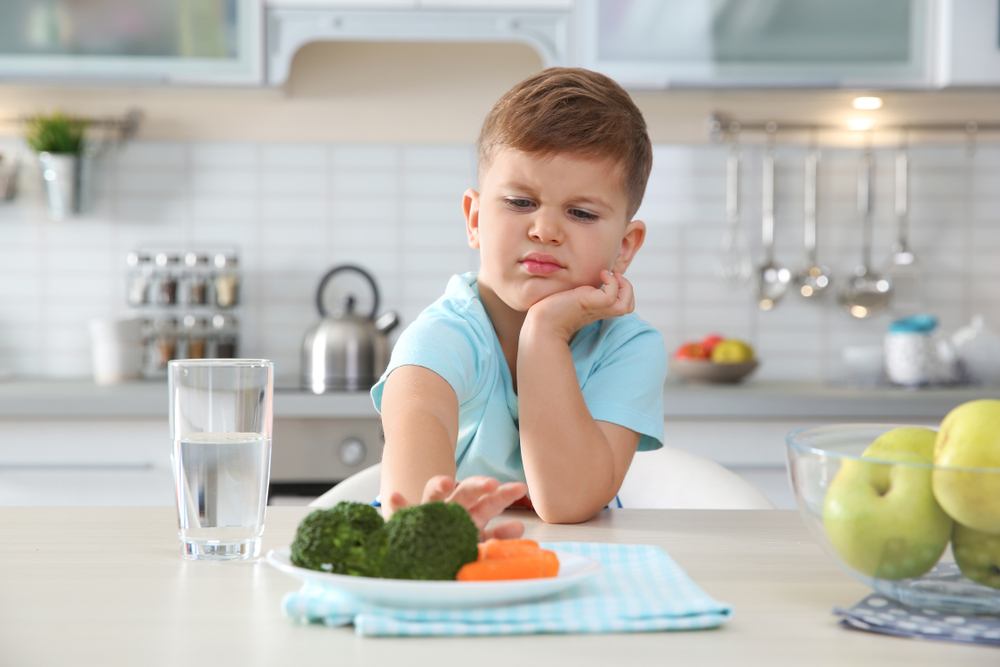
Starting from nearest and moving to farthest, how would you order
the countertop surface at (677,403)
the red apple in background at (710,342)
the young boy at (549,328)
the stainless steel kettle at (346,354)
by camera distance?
the young boy at (549,328), the countertop surface at (677,403), the stainless steel kettle at (346,354), the red apple in background at (710,342)

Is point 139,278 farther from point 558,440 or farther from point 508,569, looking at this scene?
point 508,569

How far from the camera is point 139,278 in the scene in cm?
237

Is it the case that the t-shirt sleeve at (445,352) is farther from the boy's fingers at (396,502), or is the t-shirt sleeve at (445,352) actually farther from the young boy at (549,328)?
the boy's fingers at (396,502)

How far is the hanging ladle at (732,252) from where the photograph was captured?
98.7 inches

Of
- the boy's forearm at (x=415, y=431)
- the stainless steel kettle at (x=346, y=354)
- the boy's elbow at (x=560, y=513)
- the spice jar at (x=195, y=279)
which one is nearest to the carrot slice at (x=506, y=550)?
the boy's forearm at (x=415, y=431)

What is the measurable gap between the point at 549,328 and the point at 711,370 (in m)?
1.37

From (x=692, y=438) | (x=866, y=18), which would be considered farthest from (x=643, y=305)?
(x=866, y=18)

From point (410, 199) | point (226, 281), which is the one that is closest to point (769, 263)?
point (410, 199)

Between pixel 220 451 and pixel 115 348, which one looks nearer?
pixel 220 451

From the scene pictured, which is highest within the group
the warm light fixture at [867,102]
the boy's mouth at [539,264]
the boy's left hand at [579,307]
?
the warm light fixture at [867,102]

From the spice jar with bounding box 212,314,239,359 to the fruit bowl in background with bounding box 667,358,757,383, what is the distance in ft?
3.51

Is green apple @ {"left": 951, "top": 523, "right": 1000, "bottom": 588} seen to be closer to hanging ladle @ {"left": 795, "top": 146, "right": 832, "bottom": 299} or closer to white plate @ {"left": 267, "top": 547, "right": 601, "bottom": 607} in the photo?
white plate @ {"left": 267, "top": 547, "right": 601, "bottom": 607}

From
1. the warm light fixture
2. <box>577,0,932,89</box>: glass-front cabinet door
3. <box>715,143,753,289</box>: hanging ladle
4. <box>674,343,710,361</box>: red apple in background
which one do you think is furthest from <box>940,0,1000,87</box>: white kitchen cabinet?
<box>674,343,710,361</box>: red apple in background

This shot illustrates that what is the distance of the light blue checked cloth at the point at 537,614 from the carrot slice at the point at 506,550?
3 cm
